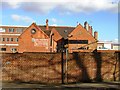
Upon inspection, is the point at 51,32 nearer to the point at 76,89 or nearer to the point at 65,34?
the point at 65,34

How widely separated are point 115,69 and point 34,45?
136 feet

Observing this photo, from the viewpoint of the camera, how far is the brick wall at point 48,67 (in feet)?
65.9

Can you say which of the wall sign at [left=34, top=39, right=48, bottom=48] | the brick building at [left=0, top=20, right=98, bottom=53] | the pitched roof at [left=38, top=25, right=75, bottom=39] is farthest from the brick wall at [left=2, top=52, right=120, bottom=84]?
the pitched roof at [left=38, top=25, right=75, bottom=39]

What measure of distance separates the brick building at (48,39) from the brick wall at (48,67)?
109ft

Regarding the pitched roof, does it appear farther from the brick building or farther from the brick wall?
the brick wall

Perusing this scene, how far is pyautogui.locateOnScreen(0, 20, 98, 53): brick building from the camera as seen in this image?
6184cm

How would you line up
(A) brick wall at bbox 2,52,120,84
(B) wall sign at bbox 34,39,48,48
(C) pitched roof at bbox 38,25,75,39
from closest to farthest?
(A) brick wall at bbox 2,52,120,84 < (B) wall sign at bbox 34,39,48,48 < (C) pitched roof at bbox 38,25,75,39

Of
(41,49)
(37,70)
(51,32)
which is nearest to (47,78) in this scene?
(37,70)

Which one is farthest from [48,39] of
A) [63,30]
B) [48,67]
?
[48,67]

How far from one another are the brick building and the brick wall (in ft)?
109

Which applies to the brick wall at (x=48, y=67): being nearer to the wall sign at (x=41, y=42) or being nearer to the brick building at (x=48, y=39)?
the brick building at (x=48, y=39)

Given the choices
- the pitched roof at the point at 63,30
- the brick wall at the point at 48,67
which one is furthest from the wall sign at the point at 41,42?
the brick wall at the point at 48,67

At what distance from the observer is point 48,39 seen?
62688 mm

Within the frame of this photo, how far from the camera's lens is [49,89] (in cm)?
1712
